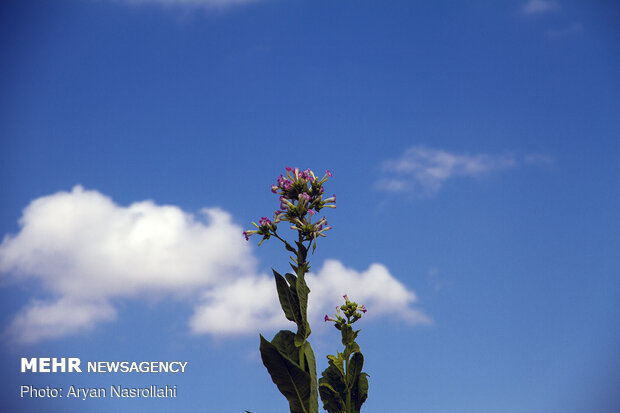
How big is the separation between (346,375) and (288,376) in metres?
2.35

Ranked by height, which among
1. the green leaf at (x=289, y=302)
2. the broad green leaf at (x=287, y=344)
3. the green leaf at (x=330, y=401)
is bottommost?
the green leaf at (x=330, y=401)

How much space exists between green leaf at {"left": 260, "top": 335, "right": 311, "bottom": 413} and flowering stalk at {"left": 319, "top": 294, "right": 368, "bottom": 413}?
5.75 ft

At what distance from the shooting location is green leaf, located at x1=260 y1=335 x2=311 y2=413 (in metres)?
11.3

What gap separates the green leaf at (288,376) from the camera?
37.1ft

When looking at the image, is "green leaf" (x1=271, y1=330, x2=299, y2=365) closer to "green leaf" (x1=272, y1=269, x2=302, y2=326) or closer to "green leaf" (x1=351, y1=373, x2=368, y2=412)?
"green leaf" (x1=272, y1=269, x2=302, y2=326)

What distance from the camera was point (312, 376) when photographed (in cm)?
1156

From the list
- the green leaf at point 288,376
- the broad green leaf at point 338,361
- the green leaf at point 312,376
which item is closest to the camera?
the green leaf at point 288,376

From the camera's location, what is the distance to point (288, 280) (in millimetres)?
11961

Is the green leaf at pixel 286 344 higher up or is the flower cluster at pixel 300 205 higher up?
the flower cluster at pixel 300 205

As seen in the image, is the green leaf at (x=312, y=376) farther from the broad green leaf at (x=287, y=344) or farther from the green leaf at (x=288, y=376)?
the broad green leaf at (x=287, y=344)

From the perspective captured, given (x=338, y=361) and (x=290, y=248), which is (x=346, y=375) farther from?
(x=290, y=248)

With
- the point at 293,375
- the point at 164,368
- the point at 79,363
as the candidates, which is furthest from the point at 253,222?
the point at 79,363

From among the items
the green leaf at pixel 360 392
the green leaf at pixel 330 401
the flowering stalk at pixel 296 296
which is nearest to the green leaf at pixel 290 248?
the flowering stalk at pixel 296 296

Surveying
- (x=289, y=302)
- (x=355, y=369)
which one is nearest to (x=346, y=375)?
(x=355, y=369)
